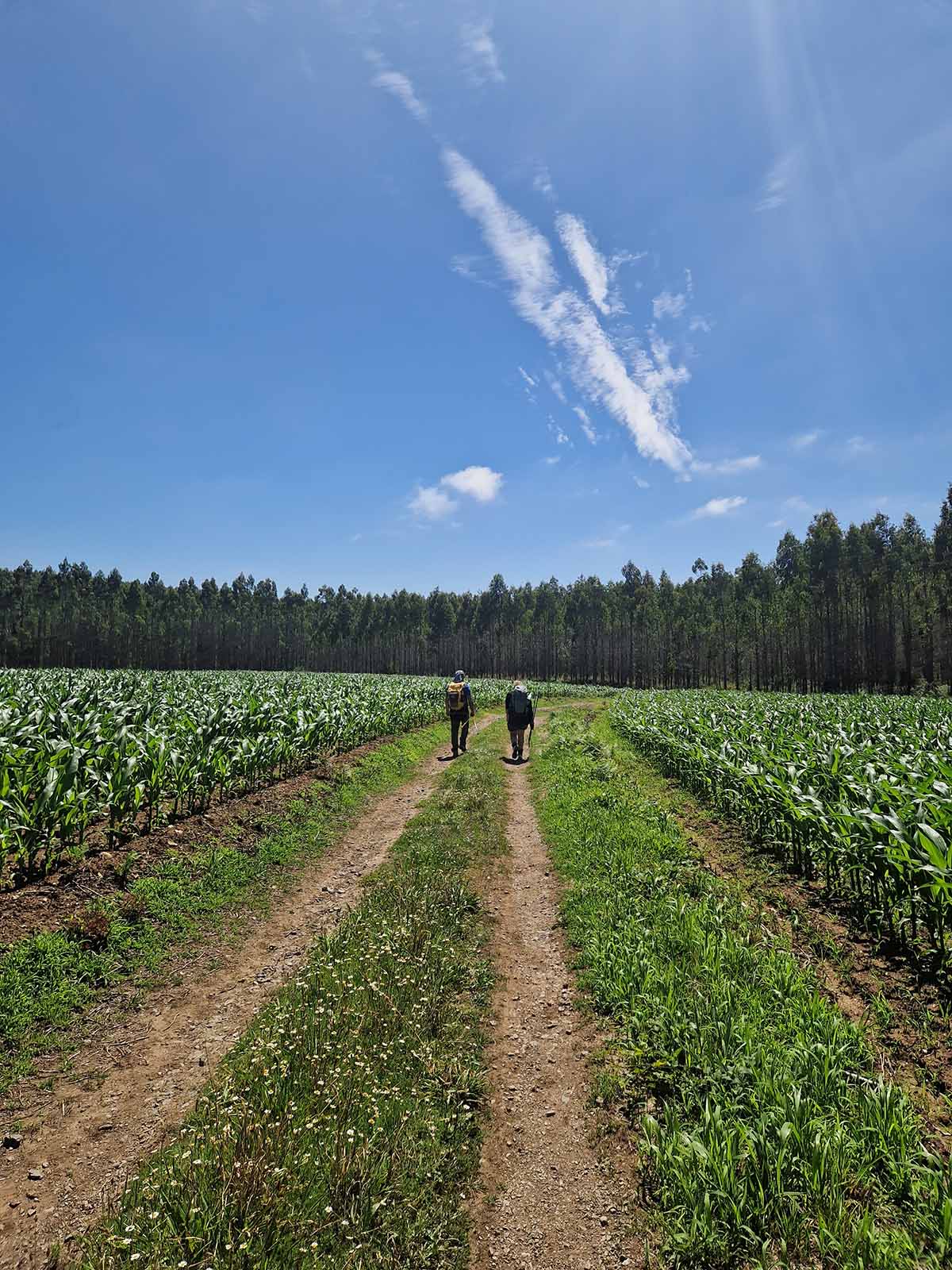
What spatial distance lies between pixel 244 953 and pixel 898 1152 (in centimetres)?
564

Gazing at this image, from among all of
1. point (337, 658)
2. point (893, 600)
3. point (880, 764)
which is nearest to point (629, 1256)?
point (880, 764)

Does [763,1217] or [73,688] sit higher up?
[73,688]

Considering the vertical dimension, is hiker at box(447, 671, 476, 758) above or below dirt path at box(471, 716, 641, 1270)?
above

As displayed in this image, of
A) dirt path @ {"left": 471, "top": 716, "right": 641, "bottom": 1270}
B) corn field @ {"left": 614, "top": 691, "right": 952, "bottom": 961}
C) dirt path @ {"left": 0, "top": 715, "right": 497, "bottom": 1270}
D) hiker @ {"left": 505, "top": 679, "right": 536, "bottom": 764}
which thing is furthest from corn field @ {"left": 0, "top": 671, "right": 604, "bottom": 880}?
corn field @ {"left": 614, "top": 691, "right": 952, "bottom": 961}

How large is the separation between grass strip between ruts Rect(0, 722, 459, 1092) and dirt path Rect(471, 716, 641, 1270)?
11.3 ft

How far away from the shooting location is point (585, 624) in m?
93.2

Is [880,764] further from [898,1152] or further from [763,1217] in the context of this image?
[763,1217]

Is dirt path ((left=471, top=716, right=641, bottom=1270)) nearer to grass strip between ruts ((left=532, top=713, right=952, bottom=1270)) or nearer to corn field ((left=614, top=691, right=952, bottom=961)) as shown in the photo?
grass strip between ruts ((left=532, top=713, right=952, bottom=1270))

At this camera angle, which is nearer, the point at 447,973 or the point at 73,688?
the point at 447,973

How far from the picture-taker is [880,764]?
8.33 metres

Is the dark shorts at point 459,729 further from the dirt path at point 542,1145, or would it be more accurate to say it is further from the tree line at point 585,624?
the tree line at point 585,624

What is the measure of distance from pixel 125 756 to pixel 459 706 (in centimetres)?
1089

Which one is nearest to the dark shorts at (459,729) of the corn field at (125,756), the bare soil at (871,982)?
the corn field at (125,756)

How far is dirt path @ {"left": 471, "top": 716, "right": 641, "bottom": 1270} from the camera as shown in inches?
110
